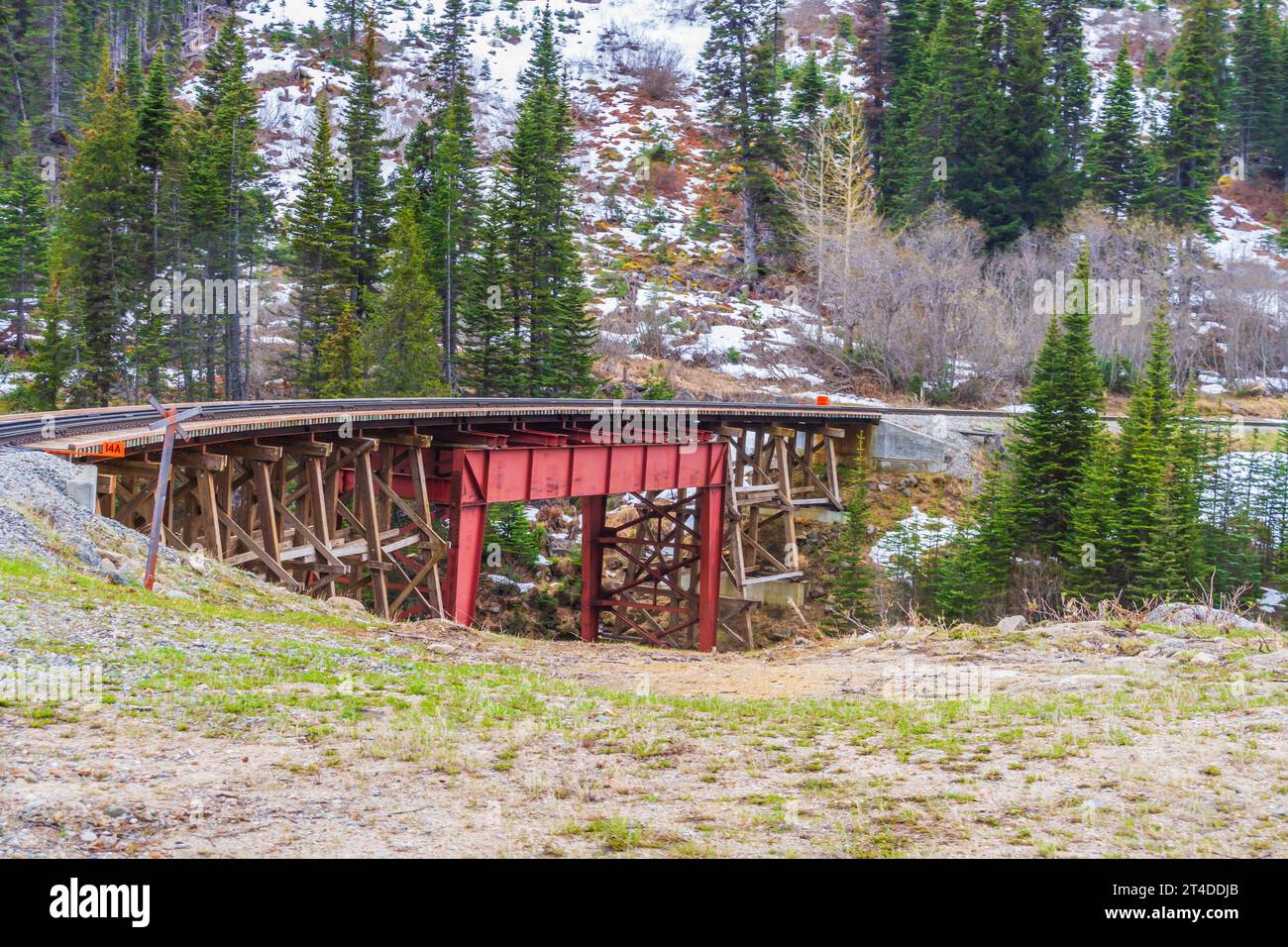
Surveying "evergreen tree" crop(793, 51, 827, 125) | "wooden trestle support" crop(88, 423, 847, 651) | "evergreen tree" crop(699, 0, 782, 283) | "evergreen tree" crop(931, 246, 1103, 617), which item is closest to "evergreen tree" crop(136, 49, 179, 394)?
"wooden trestle support" crop(88, 423, 847, 651)

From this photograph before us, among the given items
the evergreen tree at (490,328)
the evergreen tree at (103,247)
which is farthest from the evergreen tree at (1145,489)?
the evergreen tree at (103,247)

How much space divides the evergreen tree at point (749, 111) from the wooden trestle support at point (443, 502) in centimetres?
3282

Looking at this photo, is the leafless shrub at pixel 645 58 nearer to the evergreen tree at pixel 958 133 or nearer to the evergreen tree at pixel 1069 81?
the evergreen tree at pixel 958 133

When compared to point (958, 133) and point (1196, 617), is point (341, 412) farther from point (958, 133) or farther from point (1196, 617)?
point (958, 133)

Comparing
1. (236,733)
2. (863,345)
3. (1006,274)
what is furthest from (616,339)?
(236,733)

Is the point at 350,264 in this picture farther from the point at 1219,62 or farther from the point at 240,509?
the point at 1219,62

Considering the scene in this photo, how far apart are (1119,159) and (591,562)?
54.8 meters

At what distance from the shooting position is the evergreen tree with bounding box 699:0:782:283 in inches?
2635

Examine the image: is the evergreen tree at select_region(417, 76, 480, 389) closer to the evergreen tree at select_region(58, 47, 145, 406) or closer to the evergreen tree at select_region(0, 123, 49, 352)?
the evergreen tree at select_region(58, 47, 145, 406)

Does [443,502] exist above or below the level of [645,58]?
below

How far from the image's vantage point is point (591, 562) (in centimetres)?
3075

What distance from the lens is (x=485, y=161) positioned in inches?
2889

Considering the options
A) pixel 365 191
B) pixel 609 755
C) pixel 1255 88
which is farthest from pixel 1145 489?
pixel 1255 88

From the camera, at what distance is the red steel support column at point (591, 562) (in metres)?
30.3
